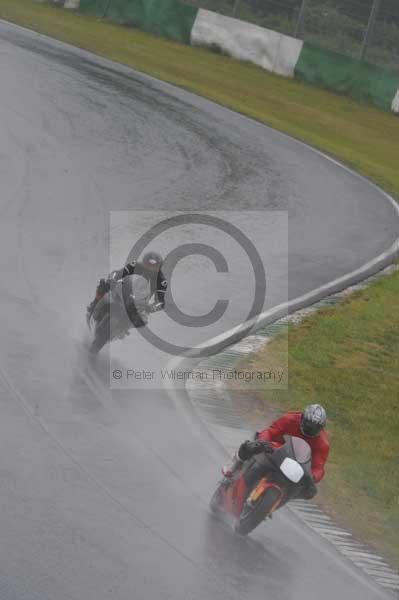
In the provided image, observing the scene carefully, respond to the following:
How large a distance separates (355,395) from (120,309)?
12.2ft

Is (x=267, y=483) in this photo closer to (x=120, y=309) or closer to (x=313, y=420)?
(x=313, y=420)

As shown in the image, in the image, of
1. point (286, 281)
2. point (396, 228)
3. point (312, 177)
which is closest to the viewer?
point (286, 281)

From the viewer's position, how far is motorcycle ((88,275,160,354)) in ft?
45.4

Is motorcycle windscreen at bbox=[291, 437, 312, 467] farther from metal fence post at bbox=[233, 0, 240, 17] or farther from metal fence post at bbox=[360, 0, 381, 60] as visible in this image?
metal fence post at bbox=[233, 0, 240, 17]

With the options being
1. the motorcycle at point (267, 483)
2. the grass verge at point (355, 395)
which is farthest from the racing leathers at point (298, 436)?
the grass verge at point (355, 395)

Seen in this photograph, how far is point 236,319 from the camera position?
17234mm

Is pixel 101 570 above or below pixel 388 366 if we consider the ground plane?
above

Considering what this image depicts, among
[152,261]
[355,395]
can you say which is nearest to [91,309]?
[152,261]

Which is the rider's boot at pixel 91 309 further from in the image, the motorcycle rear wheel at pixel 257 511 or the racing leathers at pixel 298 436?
the motorcycle rear wheel at pixel 257 511

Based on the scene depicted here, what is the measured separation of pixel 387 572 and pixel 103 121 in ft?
63.0

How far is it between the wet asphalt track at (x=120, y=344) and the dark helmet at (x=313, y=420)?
1116 mm

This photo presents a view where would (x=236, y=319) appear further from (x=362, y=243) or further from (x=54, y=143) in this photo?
(x=54, y=143)

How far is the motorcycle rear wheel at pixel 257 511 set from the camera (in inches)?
382

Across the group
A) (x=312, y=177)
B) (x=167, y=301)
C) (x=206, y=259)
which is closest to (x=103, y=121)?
(x=312, y=177)
